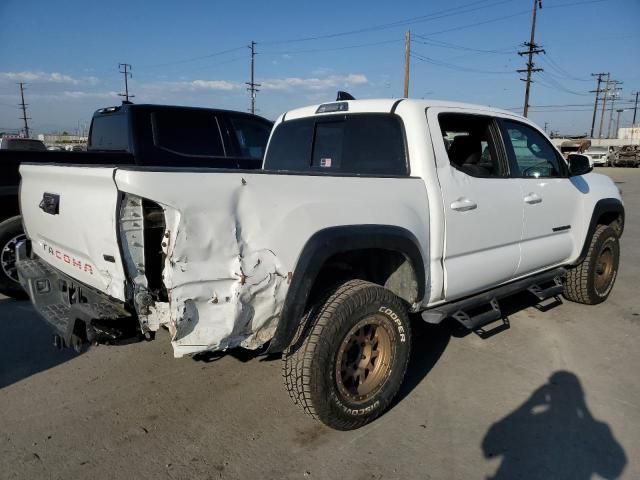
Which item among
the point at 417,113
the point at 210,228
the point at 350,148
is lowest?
the point at 210,228

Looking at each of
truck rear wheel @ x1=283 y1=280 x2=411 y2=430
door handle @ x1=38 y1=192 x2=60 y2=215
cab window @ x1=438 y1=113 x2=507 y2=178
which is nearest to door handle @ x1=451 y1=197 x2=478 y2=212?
cab window @ x1=438 y1=113 x2=507 y2=178

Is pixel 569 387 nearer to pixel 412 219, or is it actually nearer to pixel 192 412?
pixel 412 219

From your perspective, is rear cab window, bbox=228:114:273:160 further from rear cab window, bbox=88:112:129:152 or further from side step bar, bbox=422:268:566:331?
side step bar, bbox=422:268:566:331

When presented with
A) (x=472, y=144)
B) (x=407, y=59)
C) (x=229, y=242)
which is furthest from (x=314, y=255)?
(x=407, y=59)

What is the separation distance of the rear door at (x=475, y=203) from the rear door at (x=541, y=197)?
0.45ft

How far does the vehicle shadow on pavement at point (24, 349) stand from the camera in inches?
145

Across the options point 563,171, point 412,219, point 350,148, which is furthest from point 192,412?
point 563,171

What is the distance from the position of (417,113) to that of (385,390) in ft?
6.07

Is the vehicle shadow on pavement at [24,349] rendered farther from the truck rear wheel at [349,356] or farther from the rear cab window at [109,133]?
the rear cab window at [109,133]

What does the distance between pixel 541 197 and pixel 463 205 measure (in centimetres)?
120

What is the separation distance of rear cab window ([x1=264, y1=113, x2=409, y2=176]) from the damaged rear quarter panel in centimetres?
64

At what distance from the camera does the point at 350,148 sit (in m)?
3.80

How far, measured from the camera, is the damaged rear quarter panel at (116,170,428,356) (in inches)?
86.3

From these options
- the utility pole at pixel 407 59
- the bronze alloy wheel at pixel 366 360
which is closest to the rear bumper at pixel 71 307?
the bronze alloy wheel at pixel 366 360
